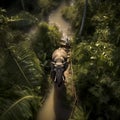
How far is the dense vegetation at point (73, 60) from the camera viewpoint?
12.4 metres

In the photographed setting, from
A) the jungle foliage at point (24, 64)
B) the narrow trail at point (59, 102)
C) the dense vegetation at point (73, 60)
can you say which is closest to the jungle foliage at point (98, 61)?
the dense vegetation at point (73, 60)

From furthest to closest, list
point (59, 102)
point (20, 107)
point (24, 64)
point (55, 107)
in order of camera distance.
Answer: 1. point (24, 64)
2. point (59, 102)
3. point (55, 107)
4. point (20, 107)

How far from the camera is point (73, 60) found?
1504 cm

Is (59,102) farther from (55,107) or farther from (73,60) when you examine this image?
(73,60)

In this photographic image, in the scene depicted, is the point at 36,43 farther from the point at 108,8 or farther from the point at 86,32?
the point at 108,8

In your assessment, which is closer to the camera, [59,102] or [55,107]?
[55,107]

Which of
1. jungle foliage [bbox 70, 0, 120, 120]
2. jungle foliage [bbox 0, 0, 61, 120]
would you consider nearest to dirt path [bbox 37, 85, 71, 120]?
jungle foliage [bbox 0, 0, 61, 120]

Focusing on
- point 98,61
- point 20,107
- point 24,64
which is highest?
point 24,64

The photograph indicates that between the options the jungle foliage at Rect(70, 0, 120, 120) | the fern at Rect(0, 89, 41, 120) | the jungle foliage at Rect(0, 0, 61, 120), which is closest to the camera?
→ the fern at Rect(0, 89, 41, 120)

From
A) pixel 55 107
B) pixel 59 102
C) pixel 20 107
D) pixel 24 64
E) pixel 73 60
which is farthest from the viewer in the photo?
pixel 73 60

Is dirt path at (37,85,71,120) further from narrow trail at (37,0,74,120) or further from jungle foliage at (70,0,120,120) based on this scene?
jungle foliage at (70,0,120,120)

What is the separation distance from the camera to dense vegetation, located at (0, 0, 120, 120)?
1239 centimetres

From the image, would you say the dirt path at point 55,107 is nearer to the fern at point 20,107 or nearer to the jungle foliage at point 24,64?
the jungle foliage at point 24,64

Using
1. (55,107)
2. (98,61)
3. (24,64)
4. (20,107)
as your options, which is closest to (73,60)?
(98,61)
